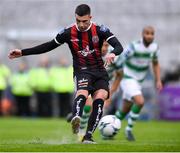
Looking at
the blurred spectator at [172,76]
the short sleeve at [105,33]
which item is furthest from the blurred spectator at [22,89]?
the short sleeve at [105,33]

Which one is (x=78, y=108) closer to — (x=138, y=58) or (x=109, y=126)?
(x=109, y=126)

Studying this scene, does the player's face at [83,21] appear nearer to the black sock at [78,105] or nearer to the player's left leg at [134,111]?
the black sock at [78,105]

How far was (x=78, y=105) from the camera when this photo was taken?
41.3 feet

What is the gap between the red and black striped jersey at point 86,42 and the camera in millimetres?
13047

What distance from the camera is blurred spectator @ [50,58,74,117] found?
28797mm

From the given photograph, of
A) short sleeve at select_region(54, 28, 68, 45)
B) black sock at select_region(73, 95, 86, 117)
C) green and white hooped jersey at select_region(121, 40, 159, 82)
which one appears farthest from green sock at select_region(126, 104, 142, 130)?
black sock at select_region(73, 95, 86, 117)

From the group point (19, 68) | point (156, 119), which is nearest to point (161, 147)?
point (156, 119)

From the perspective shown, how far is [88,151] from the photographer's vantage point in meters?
11.3

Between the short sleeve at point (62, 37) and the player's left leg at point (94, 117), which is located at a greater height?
the short sleeve at point (62, 37)

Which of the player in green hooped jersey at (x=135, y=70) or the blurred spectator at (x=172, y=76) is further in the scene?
the blurred spectator at (x=172, y=76)

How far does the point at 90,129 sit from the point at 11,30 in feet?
62.9

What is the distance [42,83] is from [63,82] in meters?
0.89

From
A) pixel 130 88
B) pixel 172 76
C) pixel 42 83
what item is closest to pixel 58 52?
pixel 42 83

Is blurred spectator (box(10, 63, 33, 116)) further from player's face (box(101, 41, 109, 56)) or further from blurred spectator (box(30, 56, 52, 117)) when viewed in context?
player's face (box(101, 41, 109, 56))
